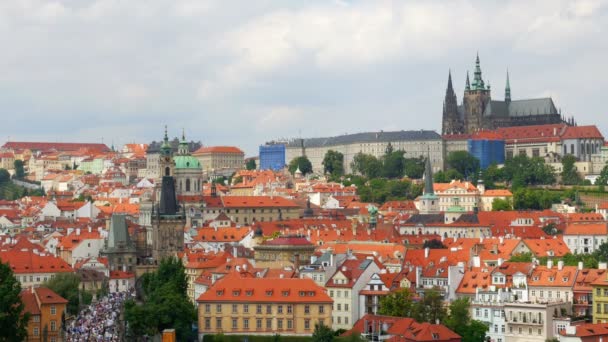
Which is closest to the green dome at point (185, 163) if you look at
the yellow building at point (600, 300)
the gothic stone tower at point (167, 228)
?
the gothic stone tower at point (167, 228)

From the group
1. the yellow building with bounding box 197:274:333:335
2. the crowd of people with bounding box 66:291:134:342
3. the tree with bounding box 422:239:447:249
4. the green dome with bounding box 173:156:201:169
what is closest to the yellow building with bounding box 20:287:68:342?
the crowd of people with bounding box 66:291:134:342

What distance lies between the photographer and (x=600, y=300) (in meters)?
70.9

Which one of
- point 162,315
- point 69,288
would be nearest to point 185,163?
point 69,288

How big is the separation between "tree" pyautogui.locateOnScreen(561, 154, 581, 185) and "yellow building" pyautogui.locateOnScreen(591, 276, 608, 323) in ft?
382

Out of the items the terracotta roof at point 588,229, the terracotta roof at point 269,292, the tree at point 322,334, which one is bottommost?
the tree at point 322,334

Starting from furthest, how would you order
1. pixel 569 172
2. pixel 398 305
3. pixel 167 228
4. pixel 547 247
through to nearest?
1. pixel 569 172
2. pixel 167 228
3. pixel 547 247
4. pixel 398 305

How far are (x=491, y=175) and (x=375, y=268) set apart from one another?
113 m

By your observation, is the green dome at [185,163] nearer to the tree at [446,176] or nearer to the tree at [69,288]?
the tree at [446,176]

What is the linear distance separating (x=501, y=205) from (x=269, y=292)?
88.6m

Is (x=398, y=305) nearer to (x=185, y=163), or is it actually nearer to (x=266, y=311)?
(x=266, y=311)

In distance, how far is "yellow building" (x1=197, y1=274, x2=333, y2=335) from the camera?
2906 inches

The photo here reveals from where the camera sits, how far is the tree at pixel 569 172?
187163mm

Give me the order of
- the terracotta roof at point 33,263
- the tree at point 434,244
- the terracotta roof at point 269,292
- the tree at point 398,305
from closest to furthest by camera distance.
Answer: the tree at point 398,305
the terracotta roof at point 269,292
the terracotta roof at point 33,263
the tree at point 434,244

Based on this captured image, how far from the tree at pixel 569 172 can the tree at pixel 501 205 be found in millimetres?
27063
